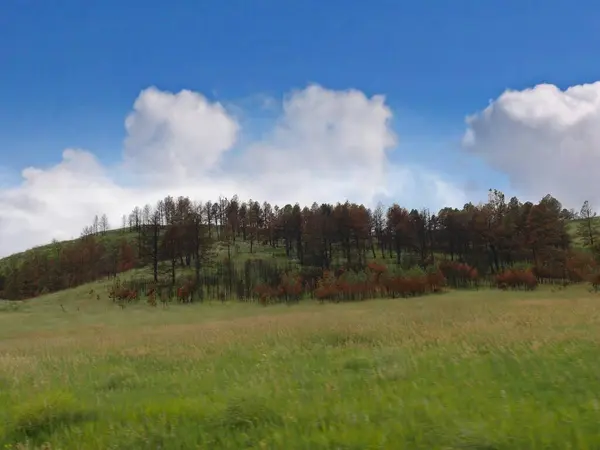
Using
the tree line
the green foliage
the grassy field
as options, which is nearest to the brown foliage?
the tree line

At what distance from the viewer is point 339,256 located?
13175 centimetres

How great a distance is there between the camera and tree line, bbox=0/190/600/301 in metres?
84.4

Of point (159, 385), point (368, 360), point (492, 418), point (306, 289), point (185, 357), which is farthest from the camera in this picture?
point (306, 289)

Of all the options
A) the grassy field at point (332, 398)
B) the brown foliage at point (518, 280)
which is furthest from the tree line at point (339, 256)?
the grassy field at point (332, 398)

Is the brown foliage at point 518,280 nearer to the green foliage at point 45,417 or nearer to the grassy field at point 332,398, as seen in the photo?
the grassy field at point 332,398

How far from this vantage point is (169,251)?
106 meters

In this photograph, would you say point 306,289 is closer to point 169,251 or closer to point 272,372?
point 169,251

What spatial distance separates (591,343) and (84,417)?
1163 centimetres

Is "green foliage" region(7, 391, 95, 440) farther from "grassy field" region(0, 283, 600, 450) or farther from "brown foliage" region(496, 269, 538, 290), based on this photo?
"brown foliage" region(496, 269, 538, 290)

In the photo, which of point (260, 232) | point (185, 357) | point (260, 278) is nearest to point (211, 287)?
point (260, 278)

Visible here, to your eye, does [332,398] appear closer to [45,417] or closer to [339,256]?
[45,417]

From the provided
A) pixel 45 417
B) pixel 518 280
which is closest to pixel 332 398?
pixel 45 417

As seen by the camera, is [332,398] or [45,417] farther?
[332,398]

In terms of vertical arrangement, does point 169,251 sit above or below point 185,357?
above
